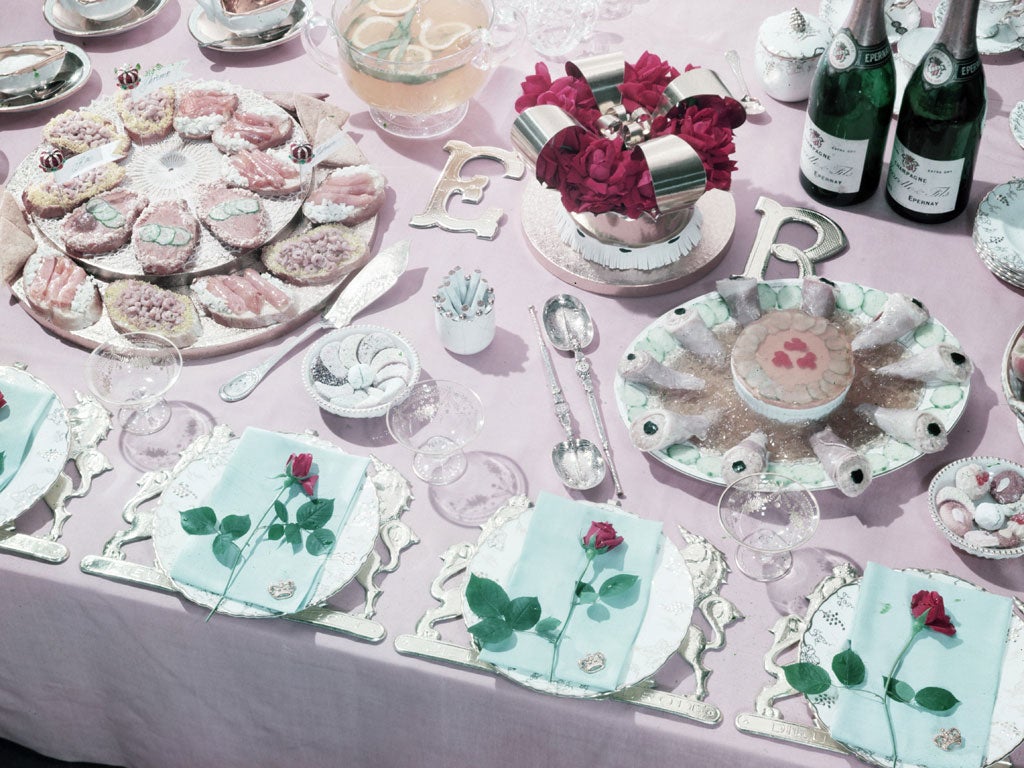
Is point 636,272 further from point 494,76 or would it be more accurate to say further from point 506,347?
point 494,76

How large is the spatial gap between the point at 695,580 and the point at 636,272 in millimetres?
552

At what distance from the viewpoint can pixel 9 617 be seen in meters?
1.48

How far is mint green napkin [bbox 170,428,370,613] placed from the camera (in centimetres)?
133

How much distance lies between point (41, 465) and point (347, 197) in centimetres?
65

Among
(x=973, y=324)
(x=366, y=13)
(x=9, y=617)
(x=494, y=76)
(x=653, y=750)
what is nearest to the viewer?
(x=653, y=750)

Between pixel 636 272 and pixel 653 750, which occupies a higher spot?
pixel 636 272

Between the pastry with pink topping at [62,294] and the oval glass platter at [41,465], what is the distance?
0.45 ft

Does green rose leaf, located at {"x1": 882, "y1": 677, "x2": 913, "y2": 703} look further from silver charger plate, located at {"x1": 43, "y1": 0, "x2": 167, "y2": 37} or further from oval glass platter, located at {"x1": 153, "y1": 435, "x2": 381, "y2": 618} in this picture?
silver charger plate, located at {"x1": 43, "y1": 0, "x2": 167, "y2": 37}

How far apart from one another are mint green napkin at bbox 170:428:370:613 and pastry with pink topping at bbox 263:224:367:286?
0.32m

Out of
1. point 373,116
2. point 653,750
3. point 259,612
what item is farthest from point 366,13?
→ point 653,750

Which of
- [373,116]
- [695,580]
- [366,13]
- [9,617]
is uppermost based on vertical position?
[366,13]

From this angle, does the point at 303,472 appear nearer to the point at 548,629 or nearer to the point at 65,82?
the point at 548,629

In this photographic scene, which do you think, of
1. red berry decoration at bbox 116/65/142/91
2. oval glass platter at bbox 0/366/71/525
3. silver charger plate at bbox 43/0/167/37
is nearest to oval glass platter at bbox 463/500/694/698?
oval glass platter at bbox 0/366/71/525

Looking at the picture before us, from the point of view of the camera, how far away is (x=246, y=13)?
82.6 inches
